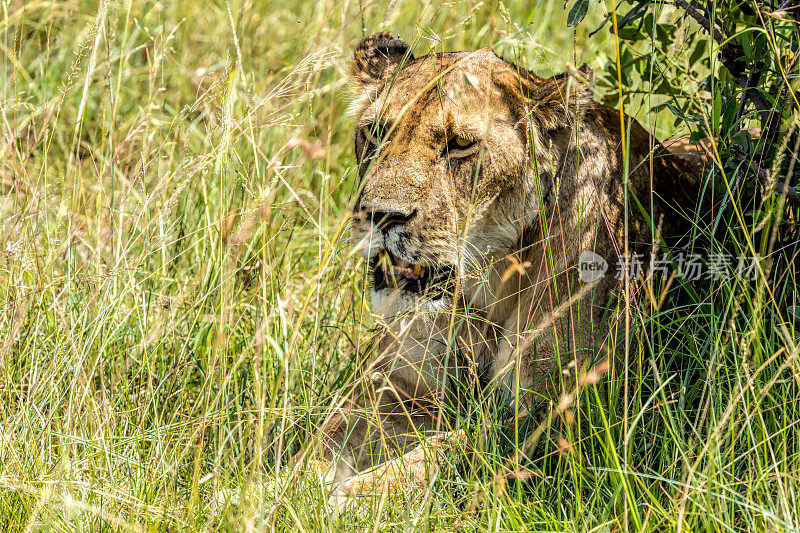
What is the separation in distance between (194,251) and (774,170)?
2.51m

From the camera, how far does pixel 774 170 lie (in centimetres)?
→ 225

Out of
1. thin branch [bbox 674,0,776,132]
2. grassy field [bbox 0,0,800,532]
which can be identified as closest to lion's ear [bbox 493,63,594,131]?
grassy field [bbox 0,0,800,532]

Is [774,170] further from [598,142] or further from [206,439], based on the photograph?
[206,439]

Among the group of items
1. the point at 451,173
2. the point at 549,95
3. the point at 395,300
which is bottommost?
the point at 395,300

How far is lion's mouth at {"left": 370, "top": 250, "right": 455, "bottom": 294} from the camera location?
3025 mm

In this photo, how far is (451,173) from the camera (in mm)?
2994

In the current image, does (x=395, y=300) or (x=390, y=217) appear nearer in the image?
(x=390, y=217)

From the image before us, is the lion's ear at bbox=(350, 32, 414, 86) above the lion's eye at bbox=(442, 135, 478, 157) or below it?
→ above

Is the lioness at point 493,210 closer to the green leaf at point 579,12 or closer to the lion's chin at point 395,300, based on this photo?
the lion's chin at point 395,300

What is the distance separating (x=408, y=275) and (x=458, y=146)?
47 cm

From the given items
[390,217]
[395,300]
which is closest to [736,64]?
[390,217]

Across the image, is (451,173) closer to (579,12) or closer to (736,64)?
(579,12)

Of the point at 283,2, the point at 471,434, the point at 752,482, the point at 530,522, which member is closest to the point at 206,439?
the point at 471,434

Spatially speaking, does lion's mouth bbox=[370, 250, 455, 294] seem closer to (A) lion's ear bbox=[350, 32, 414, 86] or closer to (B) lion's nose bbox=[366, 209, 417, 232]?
(B) lion's nose bbox=[366, 209, 417, 232]
